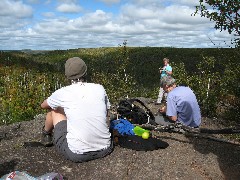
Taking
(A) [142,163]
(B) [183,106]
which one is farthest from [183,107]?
(A) [142,163]

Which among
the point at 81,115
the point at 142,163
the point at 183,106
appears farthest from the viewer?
the point at 183,106

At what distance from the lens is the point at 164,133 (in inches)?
275

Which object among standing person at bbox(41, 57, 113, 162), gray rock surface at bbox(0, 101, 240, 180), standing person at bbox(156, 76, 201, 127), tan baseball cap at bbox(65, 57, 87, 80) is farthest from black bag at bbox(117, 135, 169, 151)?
tan baseball cap at bbox(65, 57, 87, 80)

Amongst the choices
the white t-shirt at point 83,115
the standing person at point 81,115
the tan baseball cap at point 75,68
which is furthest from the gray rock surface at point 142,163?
the tan baseball cap at point 75,68

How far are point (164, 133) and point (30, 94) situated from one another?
9.18m

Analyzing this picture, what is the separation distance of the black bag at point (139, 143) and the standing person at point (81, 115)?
592 mm

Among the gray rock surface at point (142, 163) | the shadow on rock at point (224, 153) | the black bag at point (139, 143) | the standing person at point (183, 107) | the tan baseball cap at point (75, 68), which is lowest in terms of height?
the shadow on rock at point (224, 153)

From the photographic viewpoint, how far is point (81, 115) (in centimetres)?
484

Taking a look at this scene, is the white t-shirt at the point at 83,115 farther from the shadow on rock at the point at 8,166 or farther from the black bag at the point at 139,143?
the shadow on rock at the point at 8,166

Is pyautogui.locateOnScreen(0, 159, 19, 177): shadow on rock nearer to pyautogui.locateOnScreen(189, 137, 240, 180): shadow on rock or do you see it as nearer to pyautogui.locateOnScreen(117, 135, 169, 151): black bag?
pyautogui.locateOnScreen(117, 135, 169, 151): black bag

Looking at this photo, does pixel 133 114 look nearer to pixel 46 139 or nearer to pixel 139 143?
pixel 139 143

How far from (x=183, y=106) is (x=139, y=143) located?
1.29 meters

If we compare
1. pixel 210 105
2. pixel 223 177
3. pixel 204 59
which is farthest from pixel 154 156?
pixel 204 59

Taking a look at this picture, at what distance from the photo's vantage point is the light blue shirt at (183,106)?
20.9ft
